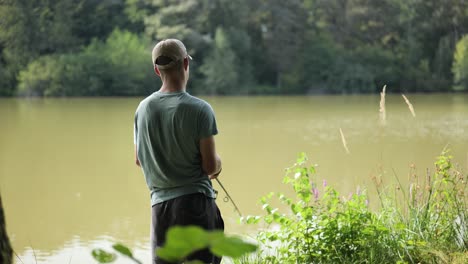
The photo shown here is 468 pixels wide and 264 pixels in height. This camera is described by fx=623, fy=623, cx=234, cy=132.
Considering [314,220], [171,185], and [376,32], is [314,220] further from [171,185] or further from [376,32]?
[376,32]

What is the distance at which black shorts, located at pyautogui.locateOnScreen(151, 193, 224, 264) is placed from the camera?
176 cm

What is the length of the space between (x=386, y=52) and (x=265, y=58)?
18.2ft

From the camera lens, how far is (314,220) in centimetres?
242

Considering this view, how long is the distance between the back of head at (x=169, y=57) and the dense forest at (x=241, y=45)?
76.1 ft

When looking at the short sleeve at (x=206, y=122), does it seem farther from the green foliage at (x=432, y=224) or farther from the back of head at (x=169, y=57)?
the green foliage at (x=432, y=224)

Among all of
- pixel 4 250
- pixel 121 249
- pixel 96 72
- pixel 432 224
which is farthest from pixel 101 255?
pixel 96 72

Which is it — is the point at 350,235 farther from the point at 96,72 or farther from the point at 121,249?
the point at 96,72

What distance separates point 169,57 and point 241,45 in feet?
82.9

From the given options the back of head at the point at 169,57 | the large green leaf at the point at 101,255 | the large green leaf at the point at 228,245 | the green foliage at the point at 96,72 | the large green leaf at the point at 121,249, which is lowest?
the green foliage at the point at 96,72

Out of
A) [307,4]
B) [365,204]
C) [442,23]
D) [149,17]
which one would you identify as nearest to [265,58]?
[307,4]

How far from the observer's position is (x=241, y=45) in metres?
26.8

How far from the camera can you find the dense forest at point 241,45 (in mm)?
24625

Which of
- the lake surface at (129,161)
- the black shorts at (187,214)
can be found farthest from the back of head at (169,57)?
the lake surface at (129,161)

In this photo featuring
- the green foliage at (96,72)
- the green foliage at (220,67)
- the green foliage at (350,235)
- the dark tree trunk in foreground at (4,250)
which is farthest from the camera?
the green foliage at (220,67)
